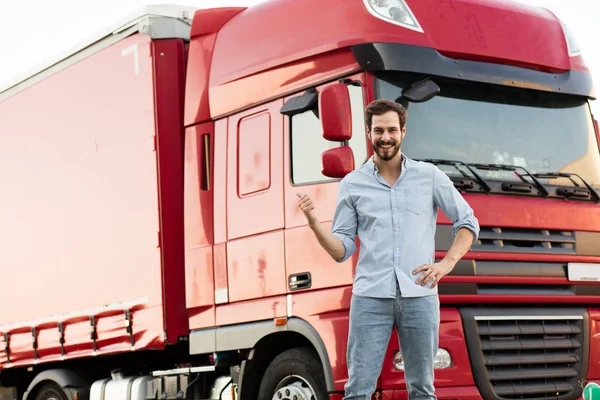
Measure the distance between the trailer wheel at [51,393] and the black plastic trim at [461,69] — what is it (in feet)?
16.0

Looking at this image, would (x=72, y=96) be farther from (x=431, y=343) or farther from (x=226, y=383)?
(x=431, y=343)

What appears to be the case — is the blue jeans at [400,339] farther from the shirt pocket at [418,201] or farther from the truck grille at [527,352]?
the truck grille at [527,352]

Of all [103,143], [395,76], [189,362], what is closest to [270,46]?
[395,76]

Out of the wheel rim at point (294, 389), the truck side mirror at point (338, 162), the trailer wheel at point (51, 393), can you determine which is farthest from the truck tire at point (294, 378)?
the trailer wheel at point (51, 393)

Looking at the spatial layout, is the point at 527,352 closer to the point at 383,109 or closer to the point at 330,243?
the point at 330,243

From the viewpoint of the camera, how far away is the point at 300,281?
7355 mm

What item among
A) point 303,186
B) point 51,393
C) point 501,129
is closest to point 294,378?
point 303,186

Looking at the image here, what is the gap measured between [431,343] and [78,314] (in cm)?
521

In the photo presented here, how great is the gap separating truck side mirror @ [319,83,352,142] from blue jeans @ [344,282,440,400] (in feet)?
5.84

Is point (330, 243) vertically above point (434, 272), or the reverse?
point (330, 243)

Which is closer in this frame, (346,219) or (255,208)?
(346,219)

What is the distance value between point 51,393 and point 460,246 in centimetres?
642

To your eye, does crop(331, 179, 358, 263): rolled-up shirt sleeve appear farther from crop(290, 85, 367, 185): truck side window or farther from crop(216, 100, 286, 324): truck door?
crop(216, 100, 286, 324): truck door

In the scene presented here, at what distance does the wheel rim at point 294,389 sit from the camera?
7.43m
